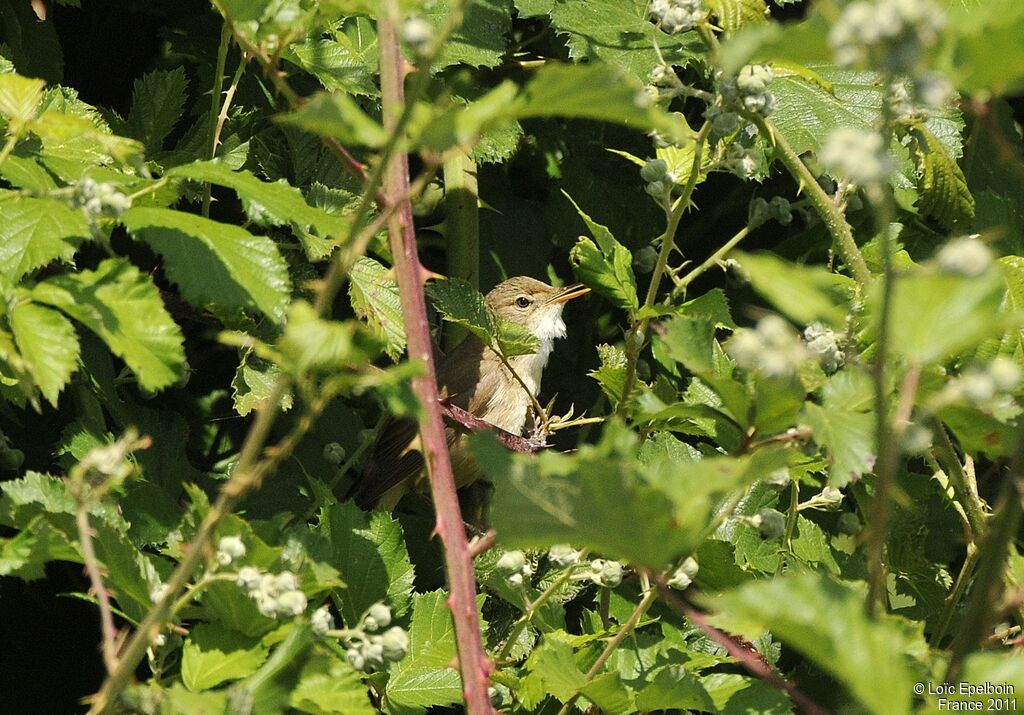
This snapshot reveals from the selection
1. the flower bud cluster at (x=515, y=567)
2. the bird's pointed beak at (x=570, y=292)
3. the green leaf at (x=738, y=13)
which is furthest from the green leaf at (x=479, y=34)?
the flower bud cluster at (x=515, y=567)

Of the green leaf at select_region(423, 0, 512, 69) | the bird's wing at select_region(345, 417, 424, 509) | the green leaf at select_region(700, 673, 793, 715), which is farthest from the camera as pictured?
the bird's wing at select_region(345, 417, 424, 509)

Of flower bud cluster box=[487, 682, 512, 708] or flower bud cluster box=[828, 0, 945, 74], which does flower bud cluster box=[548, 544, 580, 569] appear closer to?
flower bud cluster box=[487, 682, 512, 708]

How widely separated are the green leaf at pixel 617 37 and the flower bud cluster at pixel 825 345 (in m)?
1.08

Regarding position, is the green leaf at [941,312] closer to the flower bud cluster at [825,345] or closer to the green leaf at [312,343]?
the green leaf at [312,343]

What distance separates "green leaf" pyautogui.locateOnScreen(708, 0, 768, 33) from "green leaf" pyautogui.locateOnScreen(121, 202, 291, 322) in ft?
3.87

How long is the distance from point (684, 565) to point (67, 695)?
189 centimetres

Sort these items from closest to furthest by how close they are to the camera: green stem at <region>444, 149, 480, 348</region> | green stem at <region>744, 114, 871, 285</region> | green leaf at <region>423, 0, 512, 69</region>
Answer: green stem at <region>744, 114, 871, 285</region>, green leaf at <region>423, 0, 512, 69</region>, green stem at <region>444, 149, 480, 348</region>

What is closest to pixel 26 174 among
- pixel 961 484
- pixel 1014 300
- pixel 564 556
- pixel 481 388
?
pixel 564 556

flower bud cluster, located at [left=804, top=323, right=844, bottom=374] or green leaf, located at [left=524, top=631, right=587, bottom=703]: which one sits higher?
flower bud cluster, located at [left=804, top=323, right=844, bottom=374]

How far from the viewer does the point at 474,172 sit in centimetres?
383

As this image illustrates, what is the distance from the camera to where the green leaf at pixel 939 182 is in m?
3.12

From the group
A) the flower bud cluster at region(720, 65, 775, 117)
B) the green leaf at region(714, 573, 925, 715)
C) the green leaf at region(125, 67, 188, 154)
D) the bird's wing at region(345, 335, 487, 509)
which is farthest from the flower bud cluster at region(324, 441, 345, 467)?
the green leaf at region(714, 573, 925, 715)

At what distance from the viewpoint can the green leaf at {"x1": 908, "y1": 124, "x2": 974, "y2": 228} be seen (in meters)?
3.12

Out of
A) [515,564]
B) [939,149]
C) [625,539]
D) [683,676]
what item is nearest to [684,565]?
[683,676]
